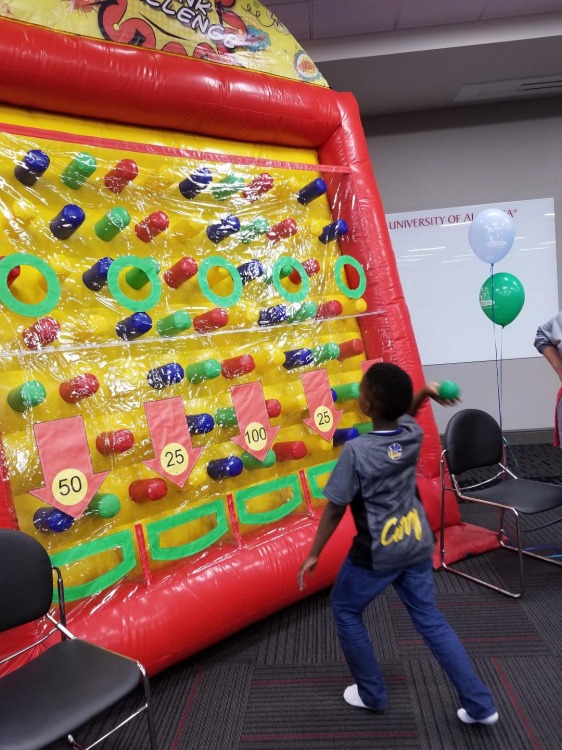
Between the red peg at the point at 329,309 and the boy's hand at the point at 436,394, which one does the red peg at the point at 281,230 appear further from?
the boy's hand at the point at 436,394

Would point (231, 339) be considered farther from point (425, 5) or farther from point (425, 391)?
point (425, 5)

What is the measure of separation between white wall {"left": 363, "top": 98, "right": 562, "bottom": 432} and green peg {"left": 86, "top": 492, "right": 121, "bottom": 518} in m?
3.37

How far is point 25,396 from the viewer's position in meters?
1.78

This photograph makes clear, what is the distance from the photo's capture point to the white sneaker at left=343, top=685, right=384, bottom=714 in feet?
5.61

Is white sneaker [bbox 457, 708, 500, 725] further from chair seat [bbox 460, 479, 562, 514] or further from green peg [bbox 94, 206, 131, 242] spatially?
green peg [bbox 94, 206, 131, 242]

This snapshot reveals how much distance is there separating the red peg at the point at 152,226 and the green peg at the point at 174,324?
1.05 feet

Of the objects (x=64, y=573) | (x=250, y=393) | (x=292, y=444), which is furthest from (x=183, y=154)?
(x=64, y=573)

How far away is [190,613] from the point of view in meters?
1.93

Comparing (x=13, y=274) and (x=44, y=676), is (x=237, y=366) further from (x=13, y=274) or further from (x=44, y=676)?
(x=44, y=676)

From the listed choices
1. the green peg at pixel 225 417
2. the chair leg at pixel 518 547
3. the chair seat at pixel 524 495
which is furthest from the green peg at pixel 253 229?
the chair leg at pixel 518 547

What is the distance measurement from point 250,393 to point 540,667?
1.37m

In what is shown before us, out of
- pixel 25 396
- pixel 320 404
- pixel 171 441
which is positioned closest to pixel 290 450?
pixel 320 404

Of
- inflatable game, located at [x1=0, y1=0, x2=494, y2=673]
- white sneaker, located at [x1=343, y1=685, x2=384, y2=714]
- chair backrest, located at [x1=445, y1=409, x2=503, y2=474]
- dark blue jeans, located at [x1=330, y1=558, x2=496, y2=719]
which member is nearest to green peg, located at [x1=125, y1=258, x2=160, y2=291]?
inflatable game, located at [x1=0, y1=0, x2=494, y2=673]

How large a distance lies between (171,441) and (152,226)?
0.80m
